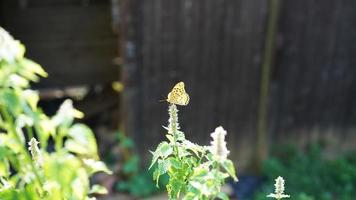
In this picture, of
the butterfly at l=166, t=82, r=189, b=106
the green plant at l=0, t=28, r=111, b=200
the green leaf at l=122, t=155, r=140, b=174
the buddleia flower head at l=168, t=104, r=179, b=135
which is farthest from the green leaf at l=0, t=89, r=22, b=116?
the green leaf at l=122, t=155, r=140, b=174

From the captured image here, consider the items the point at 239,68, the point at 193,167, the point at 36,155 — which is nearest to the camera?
the point at 36,155

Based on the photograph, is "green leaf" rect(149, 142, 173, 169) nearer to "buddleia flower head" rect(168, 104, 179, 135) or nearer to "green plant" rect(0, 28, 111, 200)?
"buddleia flower head" rect(168, 104, 179, 135)

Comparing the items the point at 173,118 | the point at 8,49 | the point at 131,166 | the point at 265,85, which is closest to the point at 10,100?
the point at 8,49

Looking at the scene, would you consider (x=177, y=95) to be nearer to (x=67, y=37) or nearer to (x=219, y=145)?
(x=219, y=145)

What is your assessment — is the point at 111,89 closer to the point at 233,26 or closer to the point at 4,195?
the point at 233,26

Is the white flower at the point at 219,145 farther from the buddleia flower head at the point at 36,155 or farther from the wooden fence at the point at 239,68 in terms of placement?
the wooden fence at the point at 239,68

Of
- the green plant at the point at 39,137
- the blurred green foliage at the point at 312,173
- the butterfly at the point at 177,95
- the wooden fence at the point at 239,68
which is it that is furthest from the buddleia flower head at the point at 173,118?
the blurred green foliage at the point at 312,173
